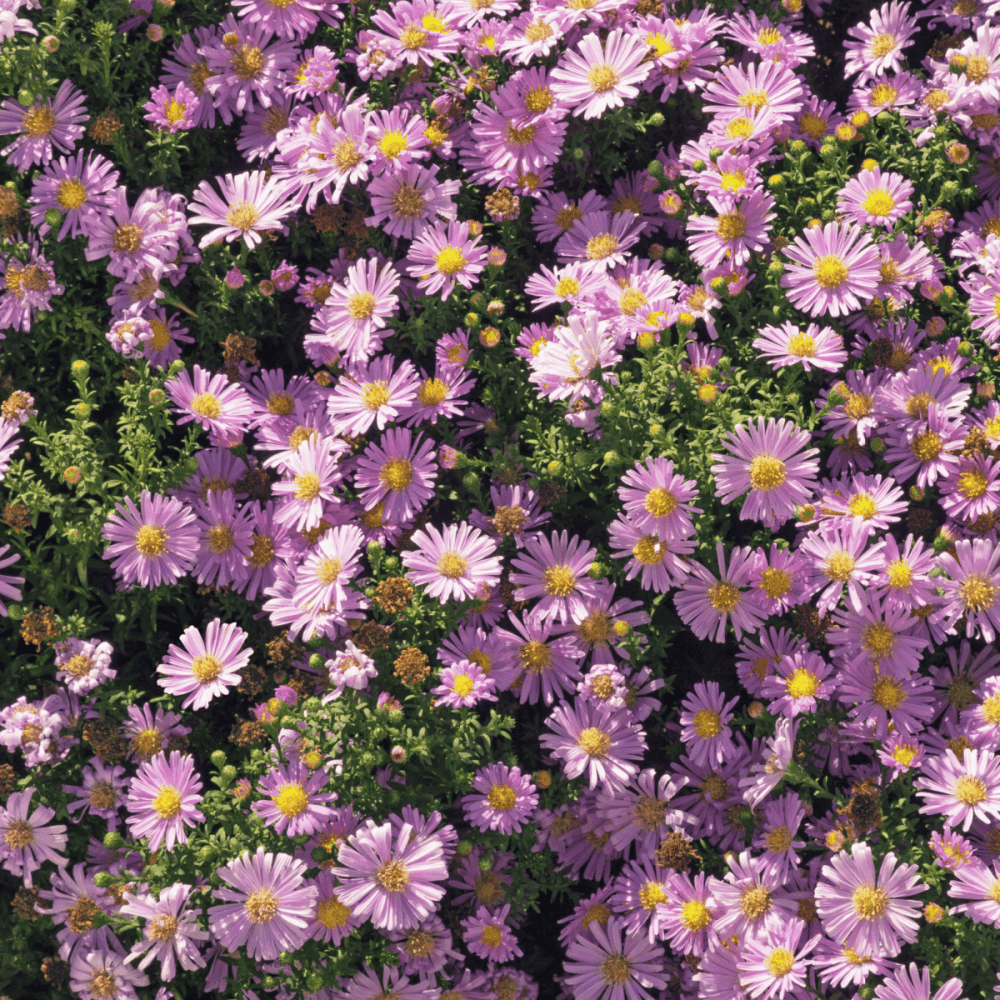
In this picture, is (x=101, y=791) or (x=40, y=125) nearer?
(x=101, y=791)

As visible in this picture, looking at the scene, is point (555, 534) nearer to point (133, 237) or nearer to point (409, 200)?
point (409, 200)

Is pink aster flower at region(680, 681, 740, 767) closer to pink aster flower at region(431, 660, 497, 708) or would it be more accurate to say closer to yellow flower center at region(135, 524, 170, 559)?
pink aster flower at region(431, 660, 497, 708)

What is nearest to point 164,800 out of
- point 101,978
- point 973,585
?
point 101,978

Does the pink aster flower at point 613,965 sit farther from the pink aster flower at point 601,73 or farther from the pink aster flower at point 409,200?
the pink aster flower at point 601,73

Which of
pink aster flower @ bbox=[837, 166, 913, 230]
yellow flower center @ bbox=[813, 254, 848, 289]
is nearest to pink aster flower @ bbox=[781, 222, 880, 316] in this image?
yellow flower center @ bbox=[813, 254, 848, 289]

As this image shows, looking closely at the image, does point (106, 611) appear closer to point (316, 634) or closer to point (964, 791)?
point (316, 634)

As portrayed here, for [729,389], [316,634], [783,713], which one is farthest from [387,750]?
[729,389]

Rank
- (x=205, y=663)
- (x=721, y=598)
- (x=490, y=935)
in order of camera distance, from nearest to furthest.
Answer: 1. (x=490, y=935)
2. (x=721, y=598)
3. (x=205, y=663)

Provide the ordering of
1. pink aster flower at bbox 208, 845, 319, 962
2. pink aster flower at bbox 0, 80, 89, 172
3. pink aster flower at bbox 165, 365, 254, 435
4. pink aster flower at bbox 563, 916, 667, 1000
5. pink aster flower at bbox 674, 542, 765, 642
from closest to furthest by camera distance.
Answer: pink aster flower at bbox 208, 845, 319, 962
pink aster flower at bbox 674, 542, 765, 642
pink aster flower at bbox 563, 916, 667, 1000
pink aster flower at bbox 165, 365, 254, 435
pink aster flower at bbox 0, 80, 89, 172
